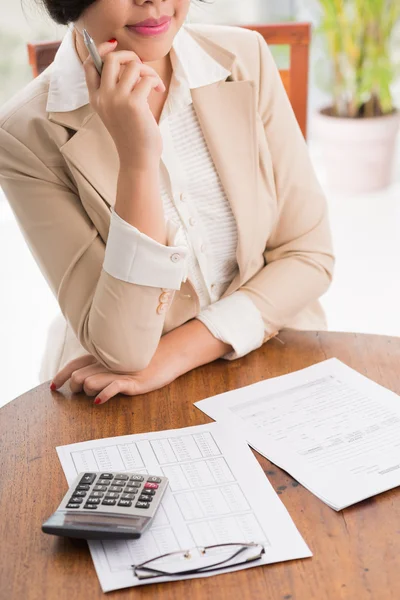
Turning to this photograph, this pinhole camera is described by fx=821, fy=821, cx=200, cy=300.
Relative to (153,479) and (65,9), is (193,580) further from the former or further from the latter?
(65,9)

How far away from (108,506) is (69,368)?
415mm

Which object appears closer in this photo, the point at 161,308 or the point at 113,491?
the point at 113,491

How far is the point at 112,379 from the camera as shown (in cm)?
133

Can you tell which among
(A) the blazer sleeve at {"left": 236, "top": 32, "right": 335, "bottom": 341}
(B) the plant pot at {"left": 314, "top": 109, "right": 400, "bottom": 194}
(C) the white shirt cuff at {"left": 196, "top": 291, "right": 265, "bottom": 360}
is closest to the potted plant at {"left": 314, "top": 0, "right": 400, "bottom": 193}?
(B) the plant pot at {"left": 314, "top": 109, "right": 400, "bottom": 194}

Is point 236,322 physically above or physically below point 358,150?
above

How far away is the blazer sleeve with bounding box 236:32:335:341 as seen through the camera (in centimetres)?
158

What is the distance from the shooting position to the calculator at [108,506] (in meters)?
0.96

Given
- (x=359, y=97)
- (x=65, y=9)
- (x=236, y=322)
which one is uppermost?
(x=65, y=9)

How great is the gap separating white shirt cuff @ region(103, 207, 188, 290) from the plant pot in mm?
3049

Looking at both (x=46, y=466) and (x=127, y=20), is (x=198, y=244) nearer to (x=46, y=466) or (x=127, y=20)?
(x=127, y=20)

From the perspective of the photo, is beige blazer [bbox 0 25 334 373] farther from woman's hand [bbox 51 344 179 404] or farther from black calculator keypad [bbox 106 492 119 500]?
black calculator keypad [bbox 106 492 119 500]

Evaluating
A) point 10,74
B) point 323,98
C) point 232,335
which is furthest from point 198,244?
point 323,98

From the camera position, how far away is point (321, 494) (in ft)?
3.44

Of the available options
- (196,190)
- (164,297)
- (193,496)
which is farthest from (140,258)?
(193,496)
